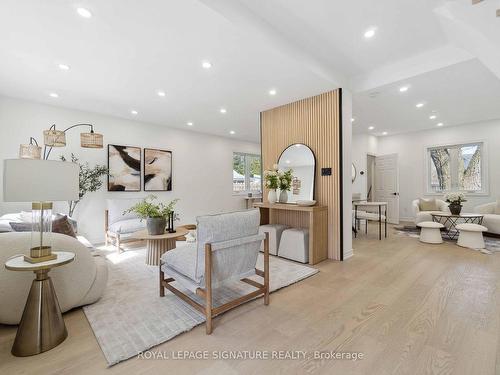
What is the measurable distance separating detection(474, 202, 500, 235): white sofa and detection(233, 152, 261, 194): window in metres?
5.83

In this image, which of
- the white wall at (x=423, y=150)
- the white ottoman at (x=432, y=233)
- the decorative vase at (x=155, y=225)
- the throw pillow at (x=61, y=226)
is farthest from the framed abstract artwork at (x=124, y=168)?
the white wall at (x=423, y=150)

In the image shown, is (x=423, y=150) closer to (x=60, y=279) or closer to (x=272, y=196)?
(x=272, y=196)

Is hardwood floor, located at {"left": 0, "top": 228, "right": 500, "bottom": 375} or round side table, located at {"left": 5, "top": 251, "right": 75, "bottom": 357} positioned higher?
round side table, located at {"left": 5, "top": 251, "right": 75, "bottom": 357}

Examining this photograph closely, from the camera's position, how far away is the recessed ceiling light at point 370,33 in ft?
8.41

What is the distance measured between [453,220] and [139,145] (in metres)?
7.31

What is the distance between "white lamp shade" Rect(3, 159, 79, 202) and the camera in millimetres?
1476

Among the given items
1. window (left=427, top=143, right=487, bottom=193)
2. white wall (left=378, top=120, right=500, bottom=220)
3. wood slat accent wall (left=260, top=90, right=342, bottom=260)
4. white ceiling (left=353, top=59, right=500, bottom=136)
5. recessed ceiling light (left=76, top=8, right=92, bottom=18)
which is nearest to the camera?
recessed ceiling light (left=76, top=8, right=92, bottom=18)

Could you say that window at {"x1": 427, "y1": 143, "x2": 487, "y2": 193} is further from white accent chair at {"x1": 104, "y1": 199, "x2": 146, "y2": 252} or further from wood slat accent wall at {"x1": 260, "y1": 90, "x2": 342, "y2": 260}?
white accent chair at {"x1": 104, "y1": 199, "x2": 146, "y2": 252}

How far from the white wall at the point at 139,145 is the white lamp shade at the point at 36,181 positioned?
10.9 ft

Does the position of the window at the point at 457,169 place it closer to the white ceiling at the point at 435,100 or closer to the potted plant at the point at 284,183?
the white ceiling at the point at 435,100

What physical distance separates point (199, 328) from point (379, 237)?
4.51 m

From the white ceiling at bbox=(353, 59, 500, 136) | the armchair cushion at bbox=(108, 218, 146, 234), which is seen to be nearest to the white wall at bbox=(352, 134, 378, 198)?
the white ceiling at bbox=(353, 59, 500, 136)

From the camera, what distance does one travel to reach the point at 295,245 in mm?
3586

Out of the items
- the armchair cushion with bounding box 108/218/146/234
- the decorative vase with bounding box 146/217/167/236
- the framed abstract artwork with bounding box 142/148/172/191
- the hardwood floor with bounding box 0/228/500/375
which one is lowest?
the hardwood floor with bounding box 0/228/500/375
